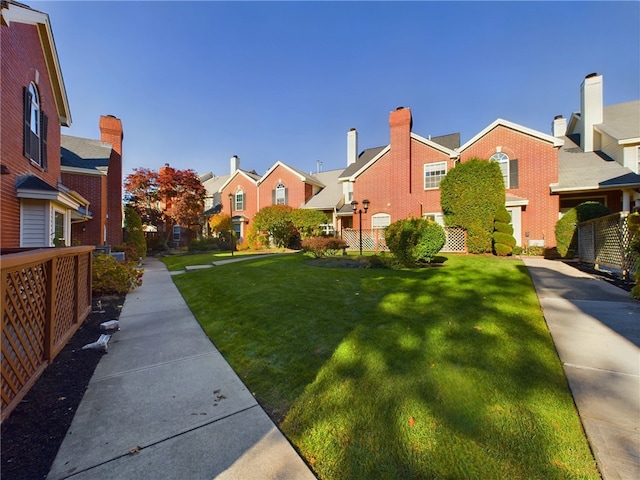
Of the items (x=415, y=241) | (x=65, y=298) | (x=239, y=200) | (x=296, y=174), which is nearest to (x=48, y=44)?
(x=65, y=298)

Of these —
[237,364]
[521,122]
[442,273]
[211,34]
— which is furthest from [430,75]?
[237,364]

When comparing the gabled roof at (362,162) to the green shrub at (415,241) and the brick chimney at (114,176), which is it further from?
the brick chimney at (114,176)

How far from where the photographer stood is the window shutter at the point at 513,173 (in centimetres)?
1580

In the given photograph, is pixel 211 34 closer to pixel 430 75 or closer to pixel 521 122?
pixel 430 75

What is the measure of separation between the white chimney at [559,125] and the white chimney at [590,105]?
3324 mm

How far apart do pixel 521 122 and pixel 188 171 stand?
2352 cm

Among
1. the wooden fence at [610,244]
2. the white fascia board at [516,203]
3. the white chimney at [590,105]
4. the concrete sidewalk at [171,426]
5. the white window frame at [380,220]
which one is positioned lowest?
the concrete sidewalk at [171,426]

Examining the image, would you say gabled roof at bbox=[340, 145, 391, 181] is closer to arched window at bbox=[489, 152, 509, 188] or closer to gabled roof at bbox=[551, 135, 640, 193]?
arched window at bbox=[489, 152, 509, 188]

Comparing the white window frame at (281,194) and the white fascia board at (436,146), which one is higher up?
the white fascia board at (436,146)

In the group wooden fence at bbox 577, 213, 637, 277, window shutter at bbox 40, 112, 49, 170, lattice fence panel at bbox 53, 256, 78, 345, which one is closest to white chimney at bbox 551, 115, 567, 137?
Answer: wooden fence at bbox 577, 213, 637, 277

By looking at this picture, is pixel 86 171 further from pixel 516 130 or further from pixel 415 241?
pixel 516 130

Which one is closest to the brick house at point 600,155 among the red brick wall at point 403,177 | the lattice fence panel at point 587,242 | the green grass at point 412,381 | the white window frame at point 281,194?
the lattice fence panel at point 587,242

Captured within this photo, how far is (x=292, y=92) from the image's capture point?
16203mm

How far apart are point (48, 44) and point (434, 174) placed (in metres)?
18.1
